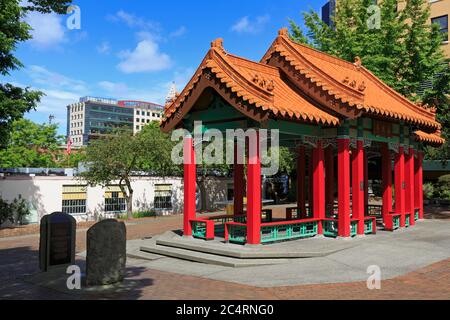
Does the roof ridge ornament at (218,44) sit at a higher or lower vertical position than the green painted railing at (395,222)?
higher

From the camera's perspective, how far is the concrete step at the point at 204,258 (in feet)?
36.6

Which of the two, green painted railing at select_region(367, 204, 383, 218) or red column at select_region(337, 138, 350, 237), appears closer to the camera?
red column at select_region(337, 138, 350, 237)

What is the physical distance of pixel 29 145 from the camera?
A: 52688 millimetres

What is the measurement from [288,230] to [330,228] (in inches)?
71.8

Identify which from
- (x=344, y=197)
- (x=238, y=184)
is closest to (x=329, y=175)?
(x=344, y=197)

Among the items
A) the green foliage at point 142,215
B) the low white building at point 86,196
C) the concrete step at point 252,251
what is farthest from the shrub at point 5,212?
the concrete step at point 252,251

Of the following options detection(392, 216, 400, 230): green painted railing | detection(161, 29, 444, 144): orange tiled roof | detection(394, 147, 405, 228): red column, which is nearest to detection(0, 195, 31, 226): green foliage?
detection(161, 29, 444, 144): orange tiled roof

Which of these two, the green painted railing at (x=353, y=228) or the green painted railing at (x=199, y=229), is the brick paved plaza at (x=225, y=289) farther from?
the green painted railing at (x=353, y=228)

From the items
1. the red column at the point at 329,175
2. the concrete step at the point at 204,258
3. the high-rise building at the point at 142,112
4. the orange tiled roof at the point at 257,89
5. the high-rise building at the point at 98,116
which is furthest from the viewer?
the high-rise building at the point at 142,112

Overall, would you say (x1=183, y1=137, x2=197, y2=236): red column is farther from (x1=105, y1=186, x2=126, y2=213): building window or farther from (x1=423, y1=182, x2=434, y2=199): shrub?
(x1=423, y1=182, x2=434, y2=199): shrub

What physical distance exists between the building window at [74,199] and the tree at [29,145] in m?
24.0

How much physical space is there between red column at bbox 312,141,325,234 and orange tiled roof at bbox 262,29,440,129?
215 centimetres

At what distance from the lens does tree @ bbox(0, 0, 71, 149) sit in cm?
1729
